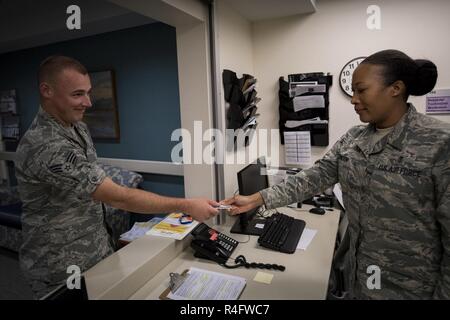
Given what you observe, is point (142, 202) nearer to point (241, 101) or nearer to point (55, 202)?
point (55, 202)

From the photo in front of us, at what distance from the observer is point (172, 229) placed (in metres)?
1.71

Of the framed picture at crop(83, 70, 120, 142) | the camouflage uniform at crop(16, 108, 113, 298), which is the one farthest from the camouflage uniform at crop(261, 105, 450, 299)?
the framed picture at crop(83, 70, 120, 142)

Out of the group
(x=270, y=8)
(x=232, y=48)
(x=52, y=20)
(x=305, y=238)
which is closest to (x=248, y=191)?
(x=305, y=238)

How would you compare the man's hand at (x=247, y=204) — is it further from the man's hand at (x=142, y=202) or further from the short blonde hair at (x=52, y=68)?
the short blonde hair at (x=52, y=68)

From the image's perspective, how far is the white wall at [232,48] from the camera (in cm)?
195

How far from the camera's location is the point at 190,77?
190cm

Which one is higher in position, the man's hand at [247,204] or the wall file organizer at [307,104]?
the wall file organizer at [307,104]

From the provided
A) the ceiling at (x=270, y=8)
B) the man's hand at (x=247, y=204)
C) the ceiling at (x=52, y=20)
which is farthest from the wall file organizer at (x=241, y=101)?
the ceiling at (x=52, y=20)

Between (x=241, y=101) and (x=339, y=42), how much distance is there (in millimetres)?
979

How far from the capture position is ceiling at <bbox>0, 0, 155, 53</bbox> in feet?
8.73

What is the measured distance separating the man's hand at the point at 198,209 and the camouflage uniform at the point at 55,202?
431 mm

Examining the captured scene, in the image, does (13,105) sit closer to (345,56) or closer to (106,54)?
(106,54)

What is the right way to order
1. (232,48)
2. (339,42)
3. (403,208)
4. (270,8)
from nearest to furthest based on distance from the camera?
(403,208) < (232,48) < (270,8) < (339,42)
